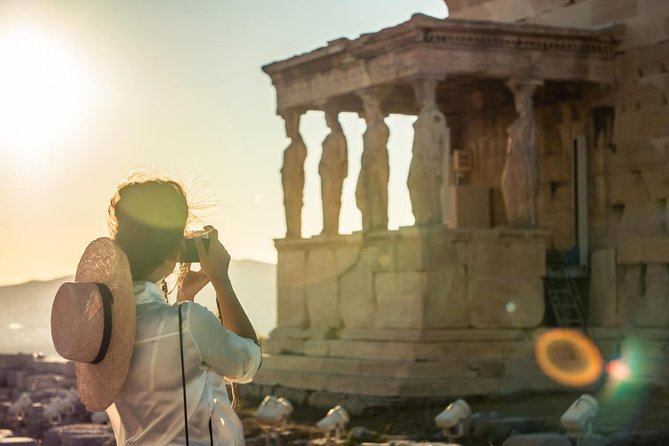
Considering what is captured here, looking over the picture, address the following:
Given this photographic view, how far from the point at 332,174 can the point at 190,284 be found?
1562cm

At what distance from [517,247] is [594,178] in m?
1.91

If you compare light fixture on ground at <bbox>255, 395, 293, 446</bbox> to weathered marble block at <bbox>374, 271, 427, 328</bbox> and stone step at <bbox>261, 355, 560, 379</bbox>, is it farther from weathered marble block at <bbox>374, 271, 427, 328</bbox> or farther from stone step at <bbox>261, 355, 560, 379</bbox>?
weathered marble block at <bbox>374, 271, 427, 328</bbox>

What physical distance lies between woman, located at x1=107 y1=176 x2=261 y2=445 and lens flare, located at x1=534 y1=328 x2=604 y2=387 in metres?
13.5

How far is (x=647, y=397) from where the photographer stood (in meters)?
15.6

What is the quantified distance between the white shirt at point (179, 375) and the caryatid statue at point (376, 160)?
14601 mm

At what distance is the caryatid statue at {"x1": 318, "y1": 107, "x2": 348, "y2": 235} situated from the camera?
765 inches

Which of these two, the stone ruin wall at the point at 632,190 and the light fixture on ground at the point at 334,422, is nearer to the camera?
the light fixture on ground at the point at 334,422

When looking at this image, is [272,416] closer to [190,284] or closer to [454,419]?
[454,419]

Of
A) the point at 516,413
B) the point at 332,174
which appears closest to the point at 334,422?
the point at 516,413

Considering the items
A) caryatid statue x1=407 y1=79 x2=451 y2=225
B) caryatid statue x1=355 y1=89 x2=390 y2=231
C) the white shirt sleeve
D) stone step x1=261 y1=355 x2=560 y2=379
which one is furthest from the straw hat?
caryatid statue x1=355 y1=89 x2=390 y2=231

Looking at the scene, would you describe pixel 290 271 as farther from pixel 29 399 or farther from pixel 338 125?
pixel 29 399

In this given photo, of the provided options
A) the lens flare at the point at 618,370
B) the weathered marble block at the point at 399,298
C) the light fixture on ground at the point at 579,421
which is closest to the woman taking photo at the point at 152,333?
the light fixture on ground at the point at 579,421

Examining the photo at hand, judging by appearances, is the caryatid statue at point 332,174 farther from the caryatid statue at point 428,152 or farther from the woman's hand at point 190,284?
the woman's hand at point 190,284

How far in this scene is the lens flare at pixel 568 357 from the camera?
16.8m
